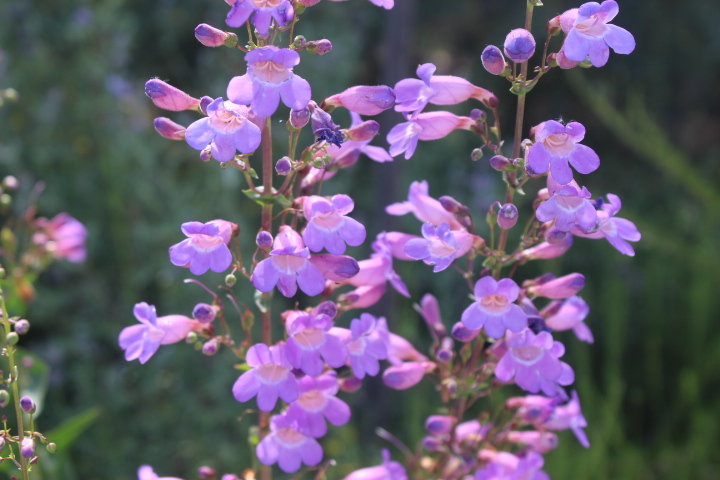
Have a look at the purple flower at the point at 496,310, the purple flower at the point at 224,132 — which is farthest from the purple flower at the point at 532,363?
the purple flower at the point at 224,132

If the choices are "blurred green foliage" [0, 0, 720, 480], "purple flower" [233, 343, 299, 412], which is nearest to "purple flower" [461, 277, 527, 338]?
"purple flower" [233, 343, 299, 412]

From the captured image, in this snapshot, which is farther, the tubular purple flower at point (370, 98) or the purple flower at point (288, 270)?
the tubular purple flower at point (370, 98)

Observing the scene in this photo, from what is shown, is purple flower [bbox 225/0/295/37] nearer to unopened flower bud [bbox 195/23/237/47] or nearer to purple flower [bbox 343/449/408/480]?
unopened flower bud [bbox 195/23/237/47]

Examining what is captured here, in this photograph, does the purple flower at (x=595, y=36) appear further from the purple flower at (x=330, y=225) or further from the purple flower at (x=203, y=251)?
the purple flower at (x=203, y=251)

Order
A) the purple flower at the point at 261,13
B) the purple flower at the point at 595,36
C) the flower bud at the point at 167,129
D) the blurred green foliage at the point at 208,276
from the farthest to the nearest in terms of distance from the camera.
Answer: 1. the blurred green foliage at the point at 208,276
2. the flower bud at the point at 167,129
3. the purple flower at the point at 595,36
4. the purple flower at the point at 261,13

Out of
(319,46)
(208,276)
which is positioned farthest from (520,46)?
(208,276)

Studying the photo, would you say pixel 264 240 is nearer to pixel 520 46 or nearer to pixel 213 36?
pixel 213 36

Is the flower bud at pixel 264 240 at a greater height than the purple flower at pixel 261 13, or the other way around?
the purple flower at pixel 261 13
